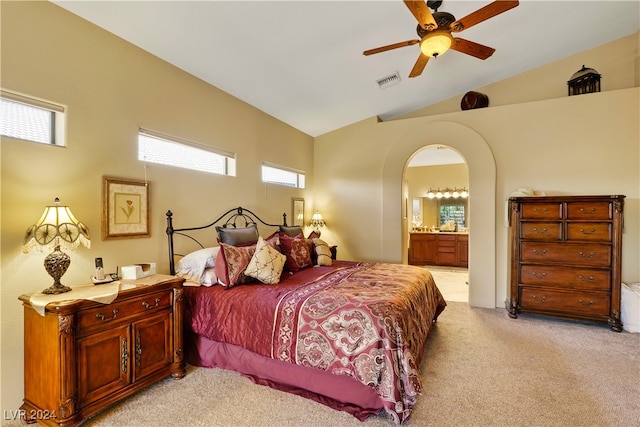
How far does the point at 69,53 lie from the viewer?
7.04 feet

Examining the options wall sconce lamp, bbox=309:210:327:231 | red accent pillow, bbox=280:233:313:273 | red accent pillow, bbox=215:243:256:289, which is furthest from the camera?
wall sconce lamp, bbox=309:210:327:231

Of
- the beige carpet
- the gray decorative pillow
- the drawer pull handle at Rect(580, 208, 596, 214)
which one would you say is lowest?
the beige carpet

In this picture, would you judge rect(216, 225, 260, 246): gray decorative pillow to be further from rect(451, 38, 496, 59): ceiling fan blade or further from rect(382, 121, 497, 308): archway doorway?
rect(382, 121, 497, 308): archway doorway

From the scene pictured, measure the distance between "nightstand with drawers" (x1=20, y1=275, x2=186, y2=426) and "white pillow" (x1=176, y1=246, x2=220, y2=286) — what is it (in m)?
0.41

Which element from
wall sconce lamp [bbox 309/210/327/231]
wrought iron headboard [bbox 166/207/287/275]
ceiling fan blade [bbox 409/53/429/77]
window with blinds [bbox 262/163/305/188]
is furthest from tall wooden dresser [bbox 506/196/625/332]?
wrought iron headboard [bbox 166/207/287/275]

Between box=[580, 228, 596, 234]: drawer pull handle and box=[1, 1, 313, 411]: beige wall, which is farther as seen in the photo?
box=[580, 228, 596, 234]: drawer pull handle

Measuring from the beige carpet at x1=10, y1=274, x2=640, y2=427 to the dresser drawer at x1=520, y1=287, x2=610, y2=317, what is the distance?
42 cm

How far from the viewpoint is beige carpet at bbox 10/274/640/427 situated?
1841mm

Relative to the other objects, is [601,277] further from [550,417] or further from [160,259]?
[160,259]

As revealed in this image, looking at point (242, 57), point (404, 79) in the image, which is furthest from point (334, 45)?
point (404, 79)

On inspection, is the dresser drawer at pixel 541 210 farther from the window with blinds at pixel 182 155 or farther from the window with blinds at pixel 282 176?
the window with blinds at pixel 182 155

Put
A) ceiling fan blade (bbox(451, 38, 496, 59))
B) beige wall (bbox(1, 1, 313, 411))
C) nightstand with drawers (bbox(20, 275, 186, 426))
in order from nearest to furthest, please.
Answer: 1. nightstand with drawers (bbox(20, 275, 186, 426))
2. beige wall (bbox(1, 1, 313, 411))
3. ceiling fan blade (bbox(451, 38, 496, 59))

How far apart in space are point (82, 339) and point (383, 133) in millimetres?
4513

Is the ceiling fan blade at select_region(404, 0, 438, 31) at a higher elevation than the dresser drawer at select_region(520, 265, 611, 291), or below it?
higher
